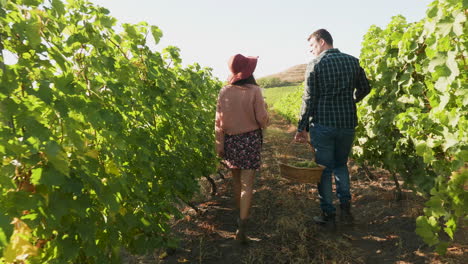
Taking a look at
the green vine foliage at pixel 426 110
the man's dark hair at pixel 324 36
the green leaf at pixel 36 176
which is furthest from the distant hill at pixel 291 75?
the green leaf at pixel 36 176

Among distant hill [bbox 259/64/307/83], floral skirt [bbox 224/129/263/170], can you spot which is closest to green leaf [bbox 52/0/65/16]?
floral skirt [bbox 224/129/263/170]

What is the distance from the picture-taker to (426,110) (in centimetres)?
307

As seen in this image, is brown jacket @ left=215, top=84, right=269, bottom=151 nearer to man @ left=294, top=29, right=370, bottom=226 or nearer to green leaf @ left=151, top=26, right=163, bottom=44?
man @ left=294, top=29, right=370, bottom=226

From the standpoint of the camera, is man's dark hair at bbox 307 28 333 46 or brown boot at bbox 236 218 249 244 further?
man's dark hair at bbox 307 28 333 46

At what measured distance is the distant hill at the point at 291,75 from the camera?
71.8 metres

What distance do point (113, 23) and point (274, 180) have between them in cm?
418

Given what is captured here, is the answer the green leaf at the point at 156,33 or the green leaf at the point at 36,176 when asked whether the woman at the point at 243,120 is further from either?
the green leaf at the point at 36,176

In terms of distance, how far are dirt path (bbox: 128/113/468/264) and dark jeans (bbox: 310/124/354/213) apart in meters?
0.39

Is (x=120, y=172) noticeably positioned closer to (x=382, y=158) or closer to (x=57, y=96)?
(x=57, y=96)

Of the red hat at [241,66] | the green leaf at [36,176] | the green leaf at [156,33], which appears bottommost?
the green leaf at [36,176]

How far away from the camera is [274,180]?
18.4 ft

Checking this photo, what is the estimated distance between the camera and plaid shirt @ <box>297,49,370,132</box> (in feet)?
10.8

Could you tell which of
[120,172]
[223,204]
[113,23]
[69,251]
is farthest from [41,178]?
[223,204]

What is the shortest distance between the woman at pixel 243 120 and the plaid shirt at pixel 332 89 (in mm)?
578
